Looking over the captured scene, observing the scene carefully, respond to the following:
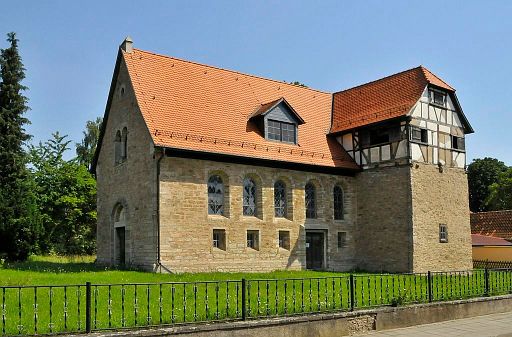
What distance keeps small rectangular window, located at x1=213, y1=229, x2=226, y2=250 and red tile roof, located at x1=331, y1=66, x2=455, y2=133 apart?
919 cm

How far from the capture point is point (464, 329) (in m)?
12.9

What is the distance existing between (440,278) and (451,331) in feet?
11.9

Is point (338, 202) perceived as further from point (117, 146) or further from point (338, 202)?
point (117, 146)

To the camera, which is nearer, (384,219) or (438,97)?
(384,219)

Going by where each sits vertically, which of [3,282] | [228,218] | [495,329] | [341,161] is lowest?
[495,329]

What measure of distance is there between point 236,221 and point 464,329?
11.5 m

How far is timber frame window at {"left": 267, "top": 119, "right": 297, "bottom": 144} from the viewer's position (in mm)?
25031

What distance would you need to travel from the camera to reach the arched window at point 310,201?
2585 centimetres

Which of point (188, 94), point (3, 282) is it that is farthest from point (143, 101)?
point (3, 282)

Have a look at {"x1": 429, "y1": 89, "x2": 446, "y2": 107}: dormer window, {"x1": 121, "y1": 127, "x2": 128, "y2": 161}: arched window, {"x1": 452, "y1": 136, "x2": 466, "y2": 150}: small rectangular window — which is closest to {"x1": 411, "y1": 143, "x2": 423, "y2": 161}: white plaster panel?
{"x1": 429, "y1": 89, "x2": 446, "y2": 107}: dormer window

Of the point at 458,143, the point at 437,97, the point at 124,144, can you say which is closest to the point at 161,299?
the point at 124,144

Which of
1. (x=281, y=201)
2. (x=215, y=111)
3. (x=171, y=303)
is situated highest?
(x=215, y=111)

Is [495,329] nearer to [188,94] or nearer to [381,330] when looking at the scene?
[381,330]

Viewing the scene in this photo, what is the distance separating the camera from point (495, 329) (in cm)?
1290
